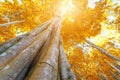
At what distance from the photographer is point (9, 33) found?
12.6m

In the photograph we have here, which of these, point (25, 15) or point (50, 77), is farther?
point (25, 15)

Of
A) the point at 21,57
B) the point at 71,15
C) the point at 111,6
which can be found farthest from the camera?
the point at 71,15

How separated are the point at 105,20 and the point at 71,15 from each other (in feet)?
10.3

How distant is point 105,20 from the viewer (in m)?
12.7

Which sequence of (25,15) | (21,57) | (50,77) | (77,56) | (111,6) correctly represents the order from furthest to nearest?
(77,56) → (25,15) → (111,6) → (21,57) → (50,77)

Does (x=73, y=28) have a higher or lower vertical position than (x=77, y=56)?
higher

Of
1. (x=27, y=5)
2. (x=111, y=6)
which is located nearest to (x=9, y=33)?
(x=27, y=5)

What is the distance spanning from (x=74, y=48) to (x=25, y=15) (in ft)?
18.7

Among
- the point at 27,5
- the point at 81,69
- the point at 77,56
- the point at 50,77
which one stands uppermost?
the point at 27,5

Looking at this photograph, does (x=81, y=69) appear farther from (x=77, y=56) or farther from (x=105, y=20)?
(x=105, y=20)

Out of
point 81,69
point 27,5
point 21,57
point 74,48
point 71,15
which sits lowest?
point 81,69

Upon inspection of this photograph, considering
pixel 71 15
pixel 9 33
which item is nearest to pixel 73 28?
pixel 71 15

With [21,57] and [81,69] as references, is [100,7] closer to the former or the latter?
[81,69]

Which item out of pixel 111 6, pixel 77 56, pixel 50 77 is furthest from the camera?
pixel 77 56
